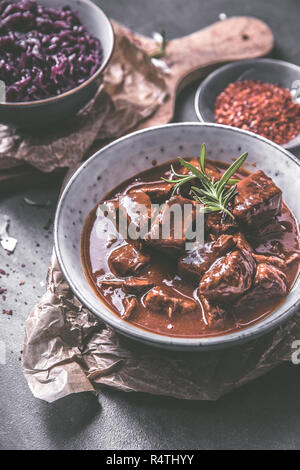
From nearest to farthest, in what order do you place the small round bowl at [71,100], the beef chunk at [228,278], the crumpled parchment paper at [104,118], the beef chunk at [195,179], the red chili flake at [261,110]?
1. the beef chunk at [228,278]
2. the beef chunk at [195,179]
3. the small round bowl at [71,100]
4. the crumpled parchment paper at [104,118]
5. the red chili flake at [261,110]

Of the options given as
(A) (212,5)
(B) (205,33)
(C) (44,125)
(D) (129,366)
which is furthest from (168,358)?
(A) (212,5)

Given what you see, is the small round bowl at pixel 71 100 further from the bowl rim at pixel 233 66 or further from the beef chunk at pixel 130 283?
the beef chunk at pixel 130 283

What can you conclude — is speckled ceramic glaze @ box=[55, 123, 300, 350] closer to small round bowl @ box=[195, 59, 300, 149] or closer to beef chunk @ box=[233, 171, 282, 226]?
beef chunk @ box=[233, 171, 282, 226]

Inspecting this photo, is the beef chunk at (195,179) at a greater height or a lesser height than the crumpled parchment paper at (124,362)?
greater

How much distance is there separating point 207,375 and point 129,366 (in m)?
0.56

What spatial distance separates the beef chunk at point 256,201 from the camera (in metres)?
3.69

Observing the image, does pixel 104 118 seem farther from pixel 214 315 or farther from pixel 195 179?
pixel 214 315

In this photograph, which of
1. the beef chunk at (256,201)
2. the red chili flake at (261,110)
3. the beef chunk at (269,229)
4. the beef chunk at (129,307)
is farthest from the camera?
the red chili flake at (261,110)

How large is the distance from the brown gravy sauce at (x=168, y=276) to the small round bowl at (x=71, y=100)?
3.40 ft

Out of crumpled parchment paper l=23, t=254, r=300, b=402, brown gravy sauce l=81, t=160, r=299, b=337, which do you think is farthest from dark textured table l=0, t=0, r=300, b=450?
brown gravy sauce l=81, t=160, r=299, b=337

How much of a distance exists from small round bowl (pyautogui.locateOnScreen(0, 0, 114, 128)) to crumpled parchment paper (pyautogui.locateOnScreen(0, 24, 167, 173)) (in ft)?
0.56

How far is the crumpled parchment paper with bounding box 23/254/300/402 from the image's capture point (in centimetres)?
370

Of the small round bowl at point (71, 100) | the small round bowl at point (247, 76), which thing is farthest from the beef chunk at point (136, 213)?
the small round bowl at point (247, 76)
